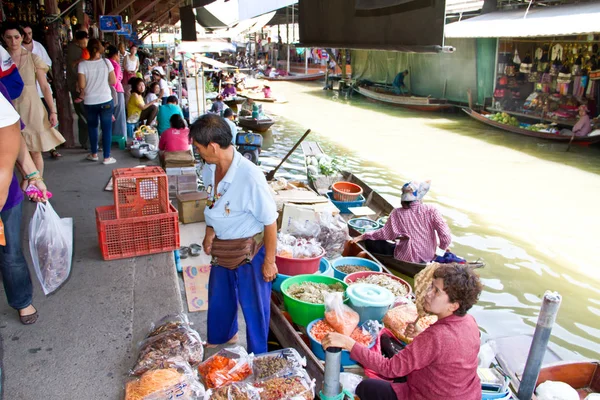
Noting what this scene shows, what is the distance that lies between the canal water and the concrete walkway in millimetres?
3760

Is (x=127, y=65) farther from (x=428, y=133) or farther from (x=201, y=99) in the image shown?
(x=428, y=133)

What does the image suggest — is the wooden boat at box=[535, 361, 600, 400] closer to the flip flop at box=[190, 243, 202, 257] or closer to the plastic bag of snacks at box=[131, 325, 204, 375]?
the plastic bag of snacks at box=[131, 325, 204, 375]

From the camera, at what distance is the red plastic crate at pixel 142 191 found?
424cm

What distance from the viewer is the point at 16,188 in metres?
2.74

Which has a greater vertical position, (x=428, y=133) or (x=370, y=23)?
(x=370, y=23)

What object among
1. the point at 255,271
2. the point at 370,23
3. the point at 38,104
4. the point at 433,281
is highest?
the point at 370,23

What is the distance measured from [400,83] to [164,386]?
2243cm

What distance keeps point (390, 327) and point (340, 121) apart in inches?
643

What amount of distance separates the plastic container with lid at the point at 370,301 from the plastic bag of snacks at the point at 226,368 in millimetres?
1166

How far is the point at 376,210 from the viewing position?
25.3ft

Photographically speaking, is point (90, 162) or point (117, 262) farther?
point (90, 162)

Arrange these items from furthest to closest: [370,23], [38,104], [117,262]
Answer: [38,104] < [117,262] < [370,23]

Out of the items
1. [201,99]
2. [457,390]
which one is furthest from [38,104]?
[201,99]

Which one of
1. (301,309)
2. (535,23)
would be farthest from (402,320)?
(535,23)
